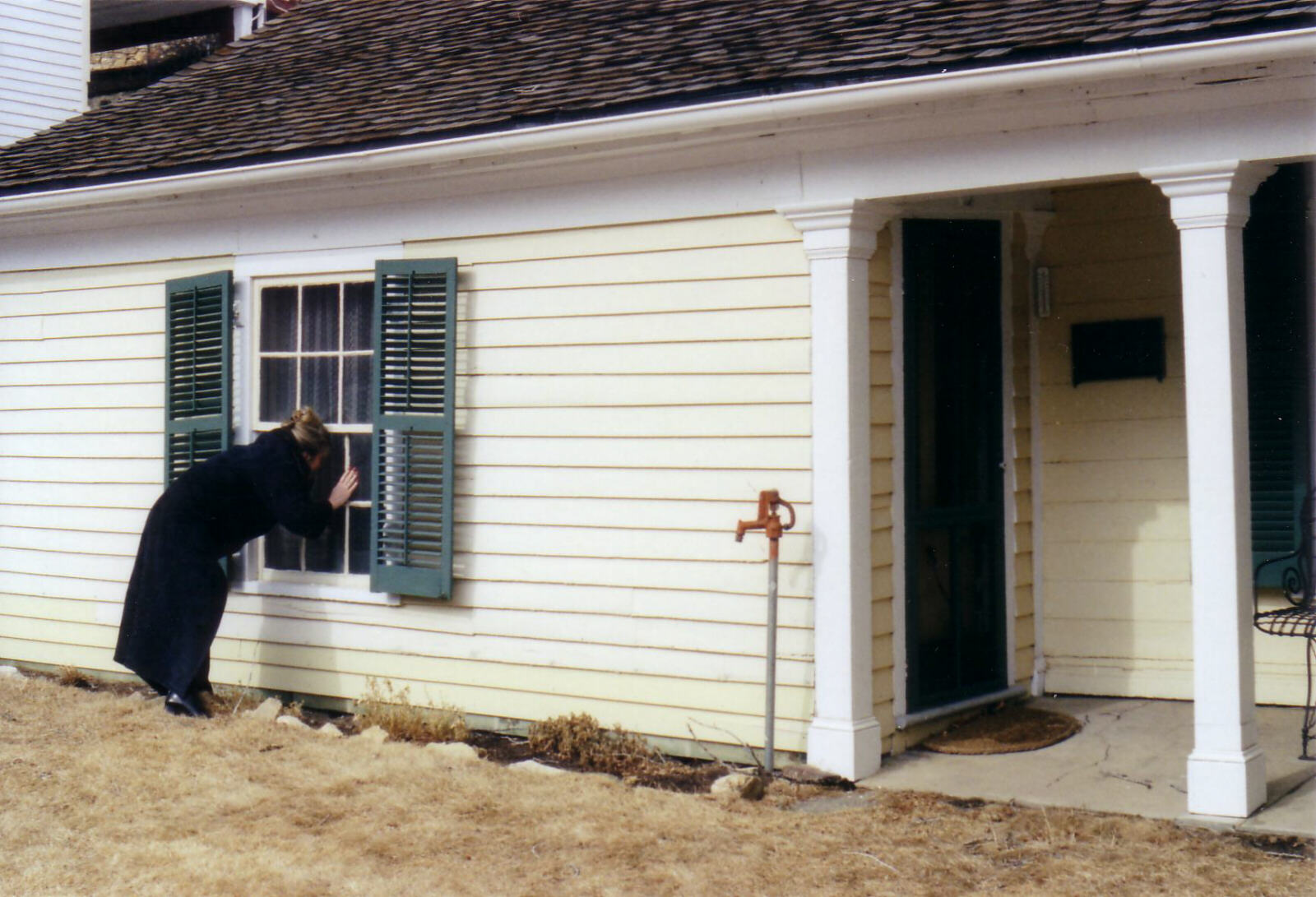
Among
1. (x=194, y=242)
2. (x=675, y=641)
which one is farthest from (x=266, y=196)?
(x=675, y=641)

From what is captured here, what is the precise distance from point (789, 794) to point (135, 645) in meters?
3.59

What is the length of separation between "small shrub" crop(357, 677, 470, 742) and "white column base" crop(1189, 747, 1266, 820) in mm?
3301

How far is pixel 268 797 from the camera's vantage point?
18.4ft

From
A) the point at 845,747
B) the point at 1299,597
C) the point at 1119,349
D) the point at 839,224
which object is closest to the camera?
the point at 845,747

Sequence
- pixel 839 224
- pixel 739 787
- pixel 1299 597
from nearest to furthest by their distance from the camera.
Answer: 1. pixel 739 787
2. pixel 839 224
3. pixel 1299 597

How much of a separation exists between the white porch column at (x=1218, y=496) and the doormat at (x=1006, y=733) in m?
1.16

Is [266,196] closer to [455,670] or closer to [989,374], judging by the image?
[455,670]

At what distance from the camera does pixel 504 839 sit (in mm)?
5078

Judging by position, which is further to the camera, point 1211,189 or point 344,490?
point 344,490

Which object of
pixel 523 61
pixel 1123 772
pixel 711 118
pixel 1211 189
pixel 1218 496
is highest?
pixel 523 61

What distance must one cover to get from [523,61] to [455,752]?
3656 millimetres

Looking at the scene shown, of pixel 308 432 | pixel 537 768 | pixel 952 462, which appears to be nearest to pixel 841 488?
pixel 952 462

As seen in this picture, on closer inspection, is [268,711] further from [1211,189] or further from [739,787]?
[1211,189]

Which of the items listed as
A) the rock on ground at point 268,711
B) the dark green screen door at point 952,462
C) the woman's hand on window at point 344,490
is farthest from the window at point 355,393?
the dark green screen door at point 952,462
